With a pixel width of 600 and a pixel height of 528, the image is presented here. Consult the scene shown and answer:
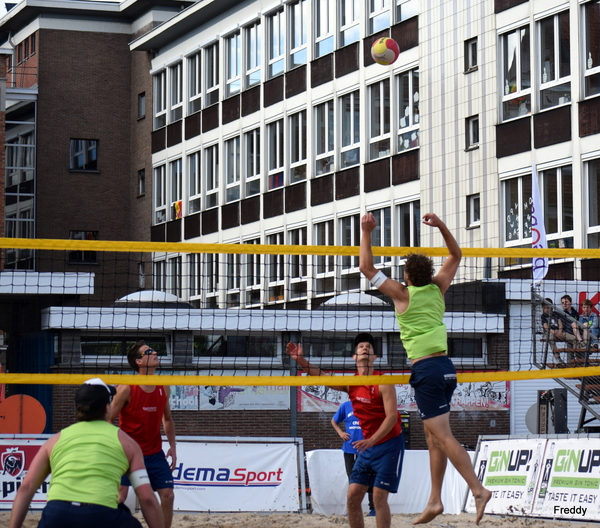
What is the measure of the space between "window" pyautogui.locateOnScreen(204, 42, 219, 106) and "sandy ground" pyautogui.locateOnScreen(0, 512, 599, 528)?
26.1 meters

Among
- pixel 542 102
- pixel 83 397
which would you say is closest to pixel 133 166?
pixel 542 102

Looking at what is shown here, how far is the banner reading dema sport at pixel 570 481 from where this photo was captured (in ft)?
42.4

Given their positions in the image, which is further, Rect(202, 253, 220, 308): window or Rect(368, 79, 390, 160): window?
Rect(202, 253, 220, 308): window

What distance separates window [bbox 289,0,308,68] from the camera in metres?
35.1

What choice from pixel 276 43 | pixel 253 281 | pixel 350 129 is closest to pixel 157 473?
pixel 350 129

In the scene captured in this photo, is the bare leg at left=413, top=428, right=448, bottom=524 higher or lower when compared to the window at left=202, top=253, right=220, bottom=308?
lower

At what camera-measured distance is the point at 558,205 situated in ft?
83.2

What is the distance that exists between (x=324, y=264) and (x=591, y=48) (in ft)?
35.7

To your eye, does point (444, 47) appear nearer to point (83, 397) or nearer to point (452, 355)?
point (452, 355)

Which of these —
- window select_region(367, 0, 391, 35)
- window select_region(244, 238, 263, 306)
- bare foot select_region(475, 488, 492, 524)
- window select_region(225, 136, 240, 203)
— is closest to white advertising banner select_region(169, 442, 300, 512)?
bare foot select_region(475, 488, 492, 524)

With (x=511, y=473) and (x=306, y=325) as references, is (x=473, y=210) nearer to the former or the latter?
(x=306, y=325)

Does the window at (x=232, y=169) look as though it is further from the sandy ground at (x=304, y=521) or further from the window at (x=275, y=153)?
the sandy ground at (x=304, y=521)

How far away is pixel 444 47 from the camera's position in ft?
94.9

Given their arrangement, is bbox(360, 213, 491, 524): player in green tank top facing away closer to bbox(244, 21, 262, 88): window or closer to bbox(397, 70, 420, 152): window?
bbox(397, 70, 420, 152): window
